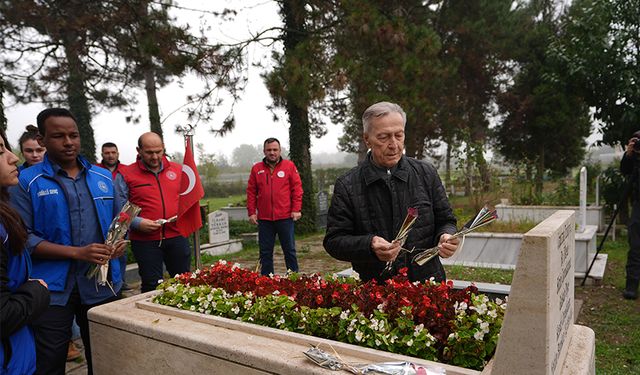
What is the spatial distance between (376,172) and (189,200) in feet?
7.16

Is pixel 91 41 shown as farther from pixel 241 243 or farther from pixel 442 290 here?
pixel 442 290

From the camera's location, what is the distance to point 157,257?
3766 millimetres

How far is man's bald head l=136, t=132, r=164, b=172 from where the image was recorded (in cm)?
378

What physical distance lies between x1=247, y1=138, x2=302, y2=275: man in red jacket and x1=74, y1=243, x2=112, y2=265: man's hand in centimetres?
348

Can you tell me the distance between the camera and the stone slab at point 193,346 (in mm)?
1815

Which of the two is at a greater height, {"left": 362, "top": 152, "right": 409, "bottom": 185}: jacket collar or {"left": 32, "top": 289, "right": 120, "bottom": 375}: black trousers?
{"left": 362, "top": 152, "right": 409, "bottom": 185}: jacket collar

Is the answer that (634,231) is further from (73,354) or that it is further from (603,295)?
(73,354)

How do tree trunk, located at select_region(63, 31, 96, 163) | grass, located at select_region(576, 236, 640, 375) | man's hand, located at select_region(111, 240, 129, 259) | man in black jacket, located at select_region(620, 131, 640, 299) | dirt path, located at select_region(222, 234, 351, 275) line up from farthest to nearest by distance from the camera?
tree trunk, located at select_region(63, 31, 96, 163), dirt path, located at select_region(222, 234, 351, 275), man in black jacket, located at select_region(620, 131, 640, 299), grass, located at select_region(576, 236, 640, 375), man's hand, located at select_region(111, 240, 129, 259)

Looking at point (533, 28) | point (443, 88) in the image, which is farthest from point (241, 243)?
point (533, 28)

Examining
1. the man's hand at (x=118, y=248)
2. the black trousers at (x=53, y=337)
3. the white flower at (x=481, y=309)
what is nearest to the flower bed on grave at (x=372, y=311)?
the white flower at (x=481, y=309)

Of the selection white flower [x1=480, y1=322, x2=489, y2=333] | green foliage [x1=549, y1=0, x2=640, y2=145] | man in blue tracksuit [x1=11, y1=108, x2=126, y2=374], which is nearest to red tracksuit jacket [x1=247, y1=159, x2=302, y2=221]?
man in blue tracksuit [x1=11, y1=108, x2=126, y2=374]

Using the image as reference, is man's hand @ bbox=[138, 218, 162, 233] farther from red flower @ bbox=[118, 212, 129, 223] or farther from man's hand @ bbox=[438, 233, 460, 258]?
man's hand @ bbox=[438, 233, 460, 258]

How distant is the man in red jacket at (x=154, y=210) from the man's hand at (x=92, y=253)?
51.4 inches

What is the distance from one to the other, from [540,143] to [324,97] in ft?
36.9
